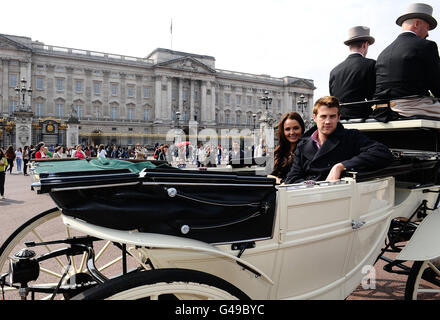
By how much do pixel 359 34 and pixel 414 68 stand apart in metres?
1.06

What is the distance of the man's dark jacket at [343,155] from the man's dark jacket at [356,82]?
1.41 meters

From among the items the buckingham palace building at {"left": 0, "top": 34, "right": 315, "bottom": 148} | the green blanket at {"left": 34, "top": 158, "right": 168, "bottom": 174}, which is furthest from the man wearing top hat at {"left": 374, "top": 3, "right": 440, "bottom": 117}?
the buckingham palace building at {"left": 0, "top": 34, "right": 315, "bottom": 148}

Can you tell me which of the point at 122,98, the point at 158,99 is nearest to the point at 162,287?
the point at 122,98

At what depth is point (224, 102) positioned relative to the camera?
69.3 meters

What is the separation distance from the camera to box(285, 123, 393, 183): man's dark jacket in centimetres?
246

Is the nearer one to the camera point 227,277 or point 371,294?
point 227,277

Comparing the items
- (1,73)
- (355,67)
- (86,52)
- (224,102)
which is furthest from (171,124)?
(355,67)

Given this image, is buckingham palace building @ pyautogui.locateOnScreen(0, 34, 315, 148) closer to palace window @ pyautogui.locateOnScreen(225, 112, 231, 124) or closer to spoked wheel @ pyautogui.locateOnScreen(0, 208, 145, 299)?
palace window @ pyautogui.locateOnScreen(225, 112, 231, 124)

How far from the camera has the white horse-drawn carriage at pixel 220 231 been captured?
1441 millimetres

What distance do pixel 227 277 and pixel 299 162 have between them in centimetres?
150

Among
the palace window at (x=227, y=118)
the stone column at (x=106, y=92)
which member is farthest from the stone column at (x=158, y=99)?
the palace window at (x=227, y=118)

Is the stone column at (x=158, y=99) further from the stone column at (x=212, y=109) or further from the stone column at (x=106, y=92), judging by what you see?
the stone column at (x=212, y=109)

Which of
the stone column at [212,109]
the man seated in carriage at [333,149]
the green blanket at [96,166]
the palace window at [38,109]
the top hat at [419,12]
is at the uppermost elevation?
the stone column at [212,109]

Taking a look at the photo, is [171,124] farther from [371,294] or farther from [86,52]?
[371,294]
